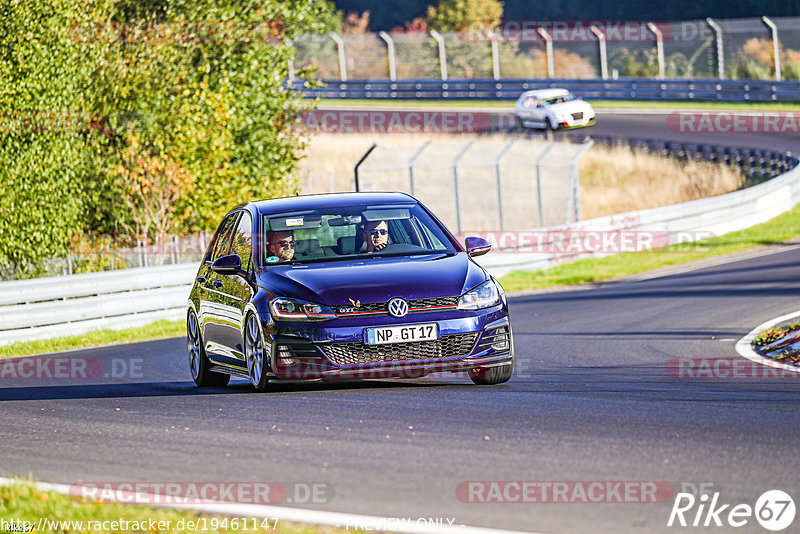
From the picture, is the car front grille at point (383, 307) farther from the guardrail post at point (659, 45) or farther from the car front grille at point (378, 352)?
the guardrail post at point (659, 45)

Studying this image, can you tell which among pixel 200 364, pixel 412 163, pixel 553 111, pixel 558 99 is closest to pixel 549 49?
pixel 558 99

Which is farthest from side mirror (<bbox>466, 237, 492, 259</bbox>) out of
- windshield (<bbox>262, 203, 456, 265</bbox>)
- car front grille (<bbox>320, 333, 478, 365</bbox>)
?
car front grille (<bbox>320, 333, 478, 365</bbox>)

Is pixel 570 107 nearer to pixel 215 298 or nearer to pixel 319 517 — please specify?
pixel 215 298

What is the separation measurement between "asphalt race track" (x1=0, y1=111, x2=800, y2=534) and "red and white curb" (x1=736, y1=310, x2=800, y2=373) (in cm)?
21

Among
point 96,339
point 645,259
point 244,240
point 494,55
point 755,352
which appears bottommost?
point 645,259

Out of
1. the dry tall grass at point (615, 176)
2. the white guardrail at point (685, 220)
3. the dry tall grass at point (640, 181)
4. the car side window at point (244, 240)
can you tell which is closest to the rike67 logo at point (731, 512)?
the car side window at point (244, 240)

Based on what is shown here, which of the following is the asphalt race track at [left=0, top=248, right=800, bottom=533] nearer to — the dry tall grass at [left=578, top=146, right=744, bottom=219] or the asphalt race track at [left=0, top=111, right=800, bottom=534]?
the asphalt race track at [left=0, top=111, right=800, bottom=534]

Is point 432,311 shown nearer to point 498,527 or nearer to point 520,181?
point 498,527

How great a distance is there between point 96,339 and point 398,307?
10483mm

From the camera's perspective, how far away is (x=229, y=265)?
1020 cm

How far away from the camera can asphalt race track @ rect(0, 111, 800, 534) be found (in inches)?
233

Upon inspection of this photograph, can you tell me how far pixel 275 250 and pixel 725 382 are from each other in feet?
12.6

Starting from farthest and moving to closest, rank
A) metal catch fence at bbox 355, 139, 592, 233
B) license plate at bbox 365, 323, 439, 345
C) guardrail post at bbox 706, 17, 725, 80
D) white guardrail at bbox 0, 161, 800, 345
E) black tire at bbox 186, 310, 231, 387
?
guardrail post at bbox 706, 17, 725, 80, metal catch fence at bbox 355, 139, 592, 233, white guardrail at bbox 0, 161, 800, 345, black tire at bbox 186, 310, 231, 387, license plate at bbox 365, 323, 439, 345

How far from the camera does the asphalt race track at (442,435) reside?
591 cm
